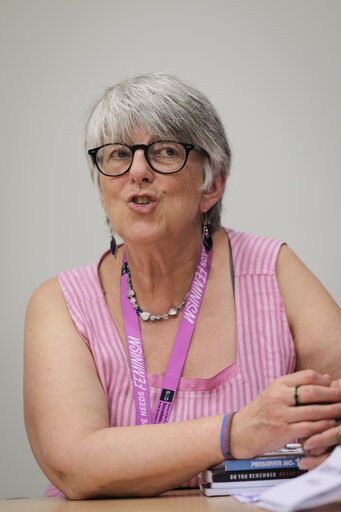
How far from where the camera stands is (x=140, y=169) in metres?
1.88

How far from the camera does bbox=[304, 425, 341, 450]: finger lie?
4.72 ft

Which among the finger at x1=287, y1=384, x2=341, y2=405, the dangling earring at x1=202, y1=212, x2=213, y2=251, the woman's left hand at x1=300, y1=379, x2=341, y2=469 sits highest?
the dangling earring at x1=202, y1=212, x2=213, y2=251

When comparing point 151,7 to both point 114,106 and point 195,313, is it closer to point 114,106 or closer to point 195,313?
point 114,106

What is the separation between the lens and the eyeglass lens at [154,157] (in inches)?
75.7

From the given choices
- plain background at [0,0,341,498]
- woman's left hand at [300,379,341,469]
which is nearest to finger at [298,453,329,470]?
woman's left hand at [300,379,341,469]

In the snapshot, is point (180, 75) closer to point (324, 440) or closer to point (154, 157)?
point (154, 157)

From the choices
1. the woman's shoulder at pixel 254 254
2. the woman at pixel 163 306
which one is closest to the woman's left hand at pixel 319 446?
the woman at pixel 163 306

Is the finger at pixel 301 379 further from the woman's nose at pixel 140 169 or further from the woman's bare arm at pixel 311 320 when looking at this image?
the woman's nose at pixel 140 169

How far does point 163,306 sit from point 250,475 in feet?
2.32

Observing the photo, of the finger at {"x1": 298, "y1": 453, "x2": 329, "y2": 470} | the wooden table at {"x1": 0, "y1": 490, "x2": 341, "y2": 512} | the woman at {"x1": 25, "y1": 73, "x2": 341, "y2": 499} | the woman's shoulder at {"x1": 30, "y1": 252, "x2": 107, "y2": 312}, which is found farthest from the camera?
the woman's shoulder at {"x1": 30, "y1": 252, "x2": 107, "y2": 312}

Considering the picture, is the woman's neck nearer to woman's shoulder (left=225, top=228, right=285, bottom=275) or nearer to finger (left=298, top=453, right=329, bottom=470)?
woman's shoulder (left=225, top=228, right=285, bottom=275)

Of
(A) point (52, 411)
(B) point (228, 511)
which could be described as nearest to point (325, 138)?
(A) point (52, 411)

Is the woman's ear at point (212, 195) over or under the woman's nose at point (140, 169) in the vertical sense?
under

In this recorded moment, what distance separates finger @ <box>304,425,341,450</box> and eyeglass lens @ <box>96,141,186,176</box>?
80 cm
